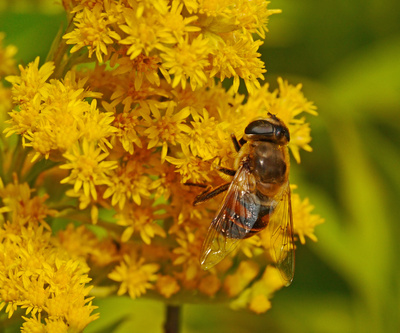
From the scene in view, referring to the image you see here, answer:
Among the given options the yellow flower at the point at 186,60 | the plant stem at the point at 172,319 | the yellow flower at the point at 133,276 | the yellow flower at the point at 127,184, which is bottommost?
the plant stem at the point at 172,319

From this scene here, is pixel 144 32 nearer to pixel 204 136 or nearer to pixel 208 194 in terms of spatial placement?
pixel 204 136

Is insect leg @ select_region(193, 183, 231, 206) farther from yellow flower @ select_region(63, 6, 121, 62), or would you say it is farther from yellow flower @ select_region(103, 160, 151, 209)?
yellow flower @ select_region(63, 6, 121, 62)

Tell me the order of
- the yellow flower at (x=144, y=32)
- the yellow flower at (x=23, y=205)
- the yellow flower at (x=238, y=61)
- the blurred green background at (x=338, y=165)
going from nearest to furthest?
1. the yellow flower at (x=144, y=32)
2. the yellow flower at (x=238, y=61)
3. the yellow flower at (x=23, y=205)
4. the blurred green background at (x=338, y=165)

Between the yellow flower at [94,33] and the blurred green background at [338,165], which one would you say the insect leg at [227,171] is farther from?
the blurred green background at [338,165]

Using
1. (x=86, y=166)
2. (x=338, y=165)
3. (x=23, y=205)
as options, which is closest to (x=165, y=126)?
(x=86, y=166)

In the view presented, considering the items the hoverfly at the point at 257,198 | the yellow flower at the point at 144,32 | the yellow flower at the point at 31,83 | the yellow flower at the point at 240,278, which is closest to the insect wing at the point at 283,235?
the hoverfly at the point at 257,198

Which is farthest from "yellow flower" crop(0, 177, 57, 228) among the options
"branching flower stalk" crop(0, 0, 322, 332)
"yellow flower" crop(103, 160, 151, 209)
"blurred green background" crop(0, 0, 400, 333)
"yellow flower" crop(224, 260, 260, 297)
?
"blurred green background" crop(0, 0, 400, 333)

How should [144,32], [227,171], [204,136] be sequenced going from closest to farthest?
1. [144,32]
2. [204,136]
3. [227,171]

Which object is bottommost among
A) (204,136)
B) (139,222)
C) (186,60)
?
(139,222)

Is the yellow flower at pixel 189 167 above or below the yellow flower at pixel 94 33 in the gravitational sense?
below
